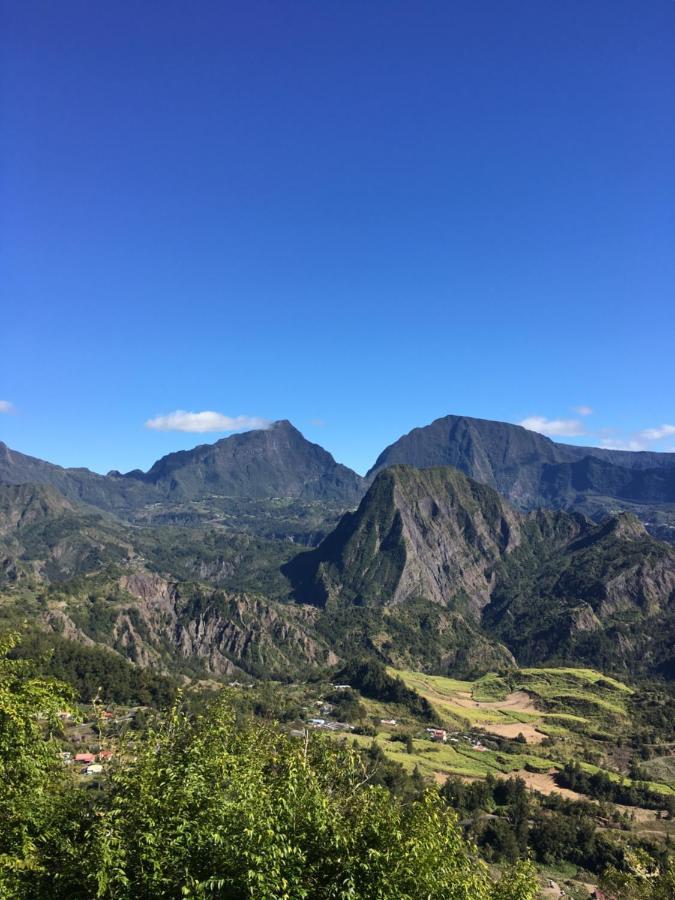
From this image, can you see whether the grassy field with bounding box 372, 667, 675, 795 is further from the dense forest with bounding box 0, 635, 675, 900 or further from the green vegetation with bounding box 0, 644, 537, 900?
the green vegetation with bounding box 0, 644, 537, 900

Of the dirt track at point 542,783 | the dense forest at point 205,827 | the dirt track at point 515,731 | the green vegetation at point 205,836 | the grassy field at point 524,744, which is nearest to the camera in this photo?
the green vegetation at point 205,836

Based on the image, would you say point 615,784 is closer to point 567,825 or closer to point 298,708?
point 567,825

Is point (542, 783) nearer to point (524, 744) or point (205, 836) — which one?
point (524, 744)

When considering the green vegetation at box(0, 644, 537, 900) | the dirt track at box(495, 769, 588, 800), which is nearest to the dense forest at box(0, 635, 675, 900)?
the green vegetation at box(0, 644, 537, 900)

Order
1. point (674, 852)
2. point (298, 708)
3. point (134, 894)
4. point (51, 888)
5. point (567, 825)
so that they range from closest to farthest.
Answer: point (134, 894) → point (51, 888) → point (674, 852) → point (567, 825) → point (298, 708)

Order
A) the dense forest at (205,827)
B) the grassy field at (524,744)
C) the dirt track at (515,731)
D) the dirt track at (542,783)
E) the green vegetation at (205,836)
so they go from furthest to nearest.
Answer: the dirt track at (515,731)
the grassy field at (524,744)
the dirt track at (542,783)
the dense forest at (205,827)
the green vegetation at (205,836)

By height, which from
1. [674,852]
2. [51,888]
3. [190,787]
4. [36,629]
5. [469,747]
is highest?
[190,787]

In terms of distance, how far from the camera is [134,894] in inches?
783

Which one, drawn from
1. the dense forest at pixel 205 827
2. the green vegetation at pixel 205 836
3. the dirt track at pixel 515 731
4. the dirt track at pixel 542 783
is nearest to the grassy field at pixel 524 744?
the dirt track at pixel 515 731

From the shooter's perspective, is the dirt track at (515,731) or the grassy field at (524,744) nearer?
the grassy field at (524,744)

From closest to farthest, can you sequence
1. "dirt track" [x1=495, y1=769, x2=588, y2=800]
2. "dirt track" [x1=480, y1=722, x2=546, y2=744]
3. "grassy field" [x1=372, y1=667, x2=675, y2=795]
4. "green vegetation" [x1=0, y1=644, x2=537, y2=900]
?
"green vegetation" [x1=0, y1=644, x2=537, y2=900]
"dirt track" [x1=495, y1=769, x2=588, y2=800]
"grassy field" [x1=372, y1=667, x2=675, y2=795]
"dirt track" [x1=480, y1=722, x2=546, y2=744]

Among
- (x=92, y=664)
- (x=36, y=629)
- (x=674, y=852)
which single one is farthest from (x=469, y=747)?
(x=36, y=629)

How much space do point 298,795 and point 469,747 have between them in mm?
159850

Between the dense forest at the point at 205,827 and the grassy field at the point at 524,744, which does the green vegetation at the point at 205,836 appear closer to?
the dense forest at the point at 205,827
